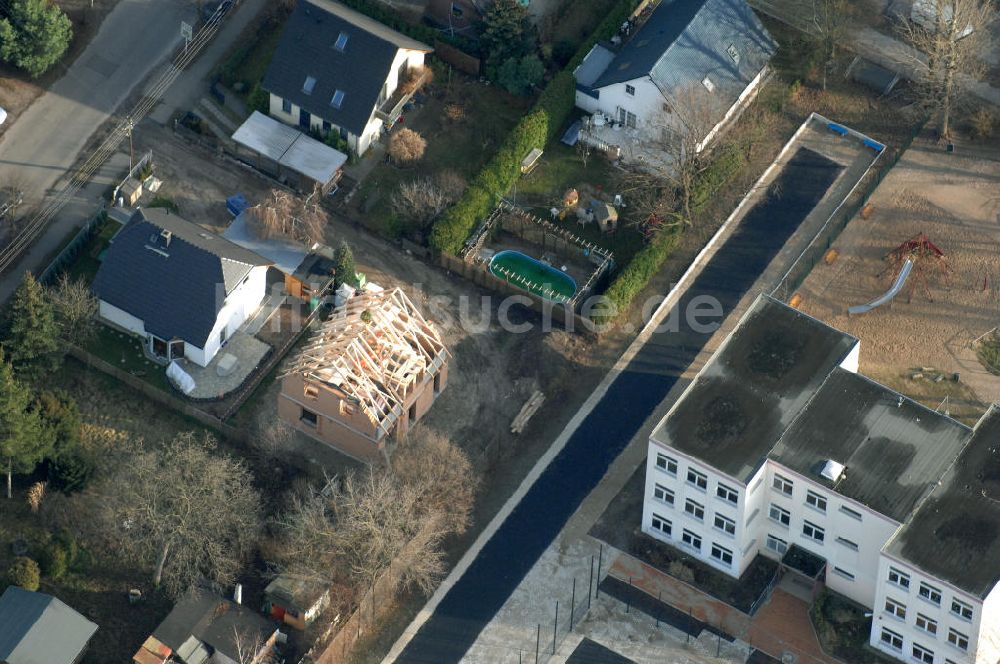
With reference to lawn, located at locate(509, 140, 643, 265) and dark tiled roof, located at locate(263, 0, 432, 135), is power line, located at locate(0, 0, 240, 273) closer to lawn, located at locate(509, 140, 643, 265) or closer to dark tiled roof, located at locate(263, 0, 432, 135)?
dark tiled roof, located at locate(263, 0, 432, 135)

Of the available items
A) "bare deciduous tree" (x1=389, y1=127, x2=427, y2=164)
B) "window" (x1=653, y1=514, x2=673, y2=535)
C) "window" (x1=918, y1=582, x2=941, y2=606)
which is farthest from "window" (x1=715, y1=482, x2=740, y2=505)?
"bare deciduous tree" (x1=389, y1=127, x2=427, y2=164)

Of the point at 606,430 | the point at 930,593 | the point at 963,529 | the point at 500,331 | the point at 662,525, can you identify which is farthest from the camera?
the point at 500,331

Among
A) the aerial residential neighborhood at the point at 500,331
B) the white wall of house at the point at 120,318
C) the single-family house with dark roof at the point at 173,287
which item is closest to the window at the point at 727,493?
the aerial residential neighborhood at the point at 500,331

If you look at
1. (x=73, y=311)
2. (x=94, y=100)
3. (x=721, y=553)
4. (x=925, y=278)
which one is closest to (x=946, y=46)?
(x=925, y=278)

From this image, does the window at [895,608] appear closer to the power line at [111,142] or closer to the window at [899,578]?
the window at [899,578]

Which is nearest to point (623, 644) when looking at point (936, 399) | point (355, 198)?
point (936, 399)

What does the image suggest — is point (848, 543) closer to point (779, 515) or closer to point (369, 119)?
point (779, 515)
